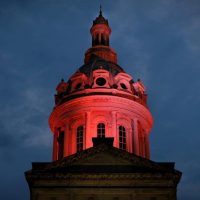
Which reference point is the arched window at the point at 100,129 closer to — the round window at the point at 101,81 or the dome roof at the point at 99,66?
the round window at the point at 101,81

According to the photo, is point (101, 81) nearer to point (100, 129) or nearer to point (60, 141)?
point (100, 129)

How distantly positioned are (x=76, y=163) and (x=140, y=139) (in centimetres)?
1581

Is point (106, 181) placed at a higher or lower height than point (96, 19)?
lower

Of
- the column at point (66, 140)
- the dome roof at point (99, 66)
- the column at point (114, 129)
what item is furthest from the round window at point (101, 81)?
the column at point (66, 140)

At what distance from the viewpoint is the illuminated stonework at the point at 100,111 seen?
173 ft

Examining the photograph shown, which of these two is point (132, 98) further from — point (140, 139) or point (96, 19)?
point (96, 19)

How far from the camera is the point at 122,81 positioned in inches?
2218

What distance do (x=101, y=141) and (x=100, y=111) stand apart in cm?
1211

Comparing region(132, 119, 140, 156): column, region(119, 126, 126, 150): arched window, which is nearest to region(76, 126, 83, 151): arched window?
region(119, 126, 126, 150): arched window

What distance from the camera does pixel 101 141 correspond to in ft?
136

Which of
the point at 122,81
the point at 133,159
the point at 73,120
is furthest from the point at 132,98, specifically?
the point at 133,159

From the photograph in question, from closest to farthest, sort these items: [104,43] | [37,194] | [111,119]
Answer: [37,194] → [111,119] → [104,43]

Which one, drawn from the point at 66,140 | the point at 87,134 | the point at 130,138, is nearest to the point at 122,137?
the point at 130,138

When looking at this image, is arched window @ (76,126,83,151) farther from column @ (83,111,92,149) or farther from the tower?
column @ (83,111,92,149)
